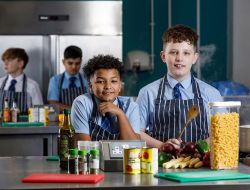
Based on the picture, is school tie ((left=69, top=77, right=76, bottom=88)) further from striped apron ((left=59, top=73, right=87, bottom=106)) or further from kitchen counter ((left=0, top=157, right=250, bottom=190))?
kitchen counter ((left=0, top=157, right=250, bottom=190))

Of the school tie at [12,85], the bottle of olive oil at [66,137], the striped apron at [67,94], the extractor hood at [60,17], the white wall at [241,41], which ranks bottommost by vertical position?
the bottle of olive oil at [66,137]

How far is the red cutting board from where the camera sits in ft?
7.97

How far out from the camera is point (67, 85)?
727cm

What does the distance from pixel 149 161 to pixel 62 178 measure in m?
0.37

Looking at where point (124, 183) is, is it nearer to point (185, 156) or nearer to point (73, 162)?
point (73, 162)

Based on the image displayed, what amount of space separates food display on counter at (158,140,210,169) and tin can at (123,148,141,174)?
0.60ft

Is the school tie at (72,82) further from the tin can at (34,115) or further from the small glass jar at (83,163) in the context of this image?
the small glass jar at (83,163)

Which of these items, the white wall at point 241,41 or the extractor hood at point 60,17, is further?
the extractor hood at point 60,17

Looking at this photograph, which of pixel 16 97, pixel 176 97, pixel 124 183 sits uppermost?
pixel 16 97

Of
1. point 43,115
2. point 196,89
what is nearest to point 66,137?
point 196,89

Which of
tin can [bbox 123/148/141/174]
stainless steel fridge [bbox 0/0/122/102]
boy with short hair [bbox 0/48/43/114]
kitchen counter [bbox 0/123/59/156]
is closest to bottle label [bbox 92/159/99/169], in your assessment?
tin can [bbox 123/148/141/174]

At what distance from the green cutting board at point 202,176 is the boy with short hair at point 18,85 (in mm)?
4385

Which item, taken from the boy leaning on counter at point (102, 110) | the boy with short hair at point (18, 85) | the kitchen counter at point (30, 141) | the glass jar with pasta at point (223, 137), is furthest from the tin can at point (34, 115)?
the glass jar with pasta at point (223, 137)

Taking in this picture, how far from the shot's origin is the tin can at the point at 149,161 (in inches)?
105
